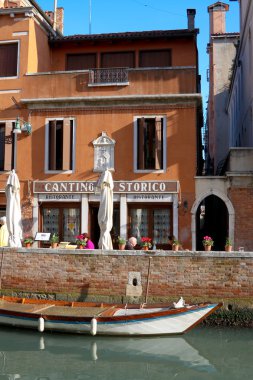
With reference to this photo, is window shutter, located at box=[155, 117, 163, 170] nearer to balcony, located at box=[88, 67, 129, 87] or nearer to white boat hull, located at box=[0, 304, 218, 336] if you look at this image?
balcony, located at box=[88, 67, 129, 87]

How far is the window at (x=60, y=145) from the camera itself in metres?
18.2

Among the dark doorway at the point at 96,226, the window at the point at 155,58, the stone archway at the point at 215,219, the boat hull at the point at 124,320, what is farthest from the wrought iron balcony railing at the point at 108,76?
the boat hull at the point at 124,320

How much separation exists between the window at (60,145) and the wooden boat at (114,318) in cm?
671

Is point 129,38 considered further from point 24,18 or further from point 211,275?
point 211,275

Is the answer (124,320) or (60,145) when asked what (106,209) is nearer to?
(124,320)

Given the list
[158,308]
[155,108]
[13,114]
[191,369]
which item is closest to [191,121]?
[155,108]

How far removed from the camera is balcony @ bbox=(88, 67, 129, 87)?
18.1 m

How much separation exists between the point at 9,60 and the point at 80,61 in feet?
9.40

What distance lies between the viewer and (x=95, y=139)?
18.1m

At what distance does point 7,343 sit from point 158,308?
3.52 metres

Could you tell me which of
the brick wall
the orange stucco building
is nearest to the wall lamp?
the orange stucco building

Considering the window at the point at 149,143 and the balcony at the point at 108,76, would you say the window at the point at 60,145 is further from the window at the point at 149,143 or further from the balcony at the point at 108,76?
the window at the point at 149,143

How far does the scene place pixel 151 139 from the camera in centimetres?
1792

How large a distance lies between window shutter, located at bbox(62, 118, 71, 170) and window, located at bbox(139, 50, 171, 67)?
13.0 ft
